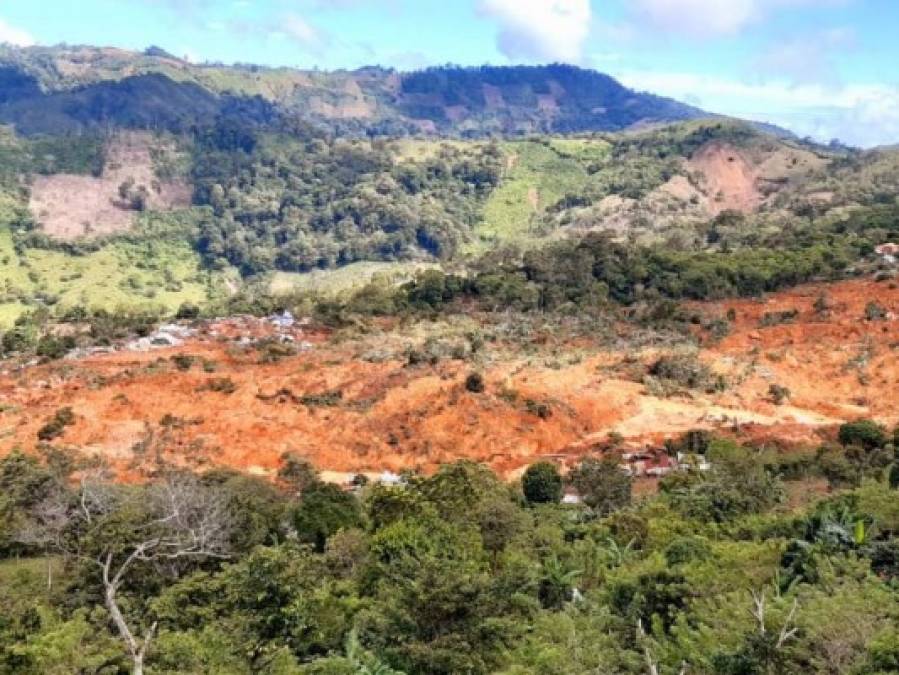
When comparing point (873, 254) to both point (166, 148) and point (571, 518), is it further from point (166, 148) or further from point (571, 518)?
point (166, 148)

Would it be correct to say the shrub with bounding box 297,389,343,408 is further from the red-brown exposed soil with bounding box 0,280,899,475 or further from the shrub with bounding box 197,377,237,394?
the shrub with bounding box 197,377,237,394

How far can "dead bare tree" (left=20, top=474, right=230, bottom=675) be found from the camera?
20359 mm

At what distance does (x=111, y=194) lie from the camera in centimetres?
15788

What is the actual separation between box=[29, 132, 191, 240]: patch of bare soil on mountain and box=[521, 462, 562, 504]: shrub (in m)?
126

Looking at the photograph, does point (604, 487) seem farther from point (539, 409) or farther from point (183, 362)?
point (183, 362)

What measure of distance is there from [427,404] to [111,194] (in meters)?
130

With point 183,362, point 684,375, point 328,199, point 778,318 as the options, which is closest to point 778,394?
point 684,375

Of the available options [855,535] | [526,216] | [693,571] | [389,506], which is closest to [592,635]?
[693,571]

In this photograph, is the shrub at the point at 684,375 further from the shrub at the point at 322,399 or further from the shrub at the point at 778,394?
the shrub at the point at 322,399

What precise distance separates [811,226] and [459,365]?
52.7 m

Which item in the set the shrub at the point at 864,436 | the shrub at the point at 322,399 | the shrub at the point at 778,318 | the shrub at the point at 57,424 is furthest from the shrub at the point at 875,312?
the shrub at the point at 57,424

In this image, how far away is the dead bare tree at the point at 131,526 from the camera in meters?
20.4

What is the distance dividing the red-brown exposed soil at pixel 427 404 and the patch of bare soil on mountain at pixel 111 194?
9871 centimetres

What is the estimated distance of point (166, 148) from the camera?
574ft
